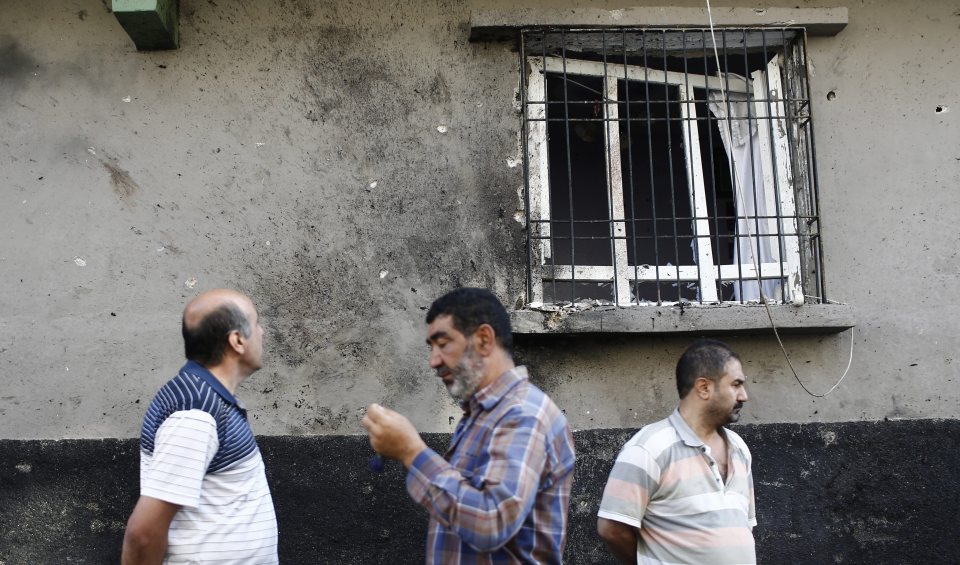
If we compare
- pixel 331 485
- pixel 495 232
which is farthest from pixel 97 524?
pixel 495 232

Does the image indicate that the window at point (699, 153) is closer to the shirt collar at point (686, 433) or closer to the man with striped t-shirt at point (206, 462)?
the shirt collar at point (686, 433)

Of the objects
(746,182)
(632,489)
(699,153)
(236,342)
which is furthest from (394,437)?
(746,182)

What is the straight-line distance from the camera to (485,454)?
2250 millimetres

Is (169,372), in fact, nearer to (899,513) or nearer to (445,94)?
(445,94)

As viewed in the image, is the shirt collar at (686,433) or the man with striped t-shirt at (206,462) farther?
the shirt collar at (686,433)

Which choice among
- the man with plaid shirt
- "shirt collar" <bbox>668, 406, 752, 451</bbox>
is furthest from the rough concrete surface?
the man with plaid shirt

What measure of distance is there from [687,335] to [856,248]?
1036 millimetres

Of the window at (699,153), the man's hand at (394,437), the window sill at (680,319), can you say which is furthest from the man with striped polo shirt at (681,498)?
the window at (699,153)

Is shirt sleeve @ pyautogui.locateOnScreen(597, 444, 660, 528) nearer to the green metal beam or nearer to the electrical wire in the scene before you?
the electrical wire

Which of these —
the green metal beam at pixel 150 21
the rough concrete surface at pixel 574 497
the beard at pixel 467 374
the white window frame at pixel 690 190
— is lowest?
the rough concrete surface at pixel 574 497

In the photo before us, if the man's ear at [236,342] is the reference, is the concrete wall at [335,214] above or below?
above

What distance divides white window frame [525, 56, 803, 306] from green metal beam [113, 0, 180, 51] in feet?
6.08

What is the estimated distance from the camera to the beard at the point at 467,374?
7.89ft

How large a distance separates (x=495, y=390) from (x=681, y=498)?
0.99 m
